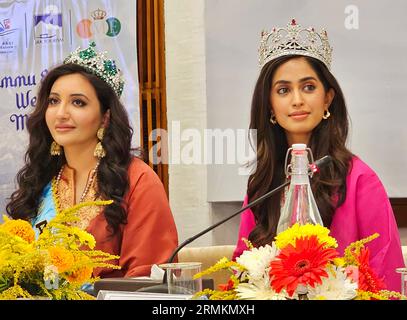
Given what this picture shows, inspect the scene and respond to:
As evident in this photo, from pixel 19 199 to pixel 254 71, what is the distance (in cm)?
147

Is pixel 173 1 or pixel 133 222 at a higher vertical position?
pixel 173 1

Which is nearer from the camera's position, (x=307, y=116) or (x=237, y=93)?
(x=307, y=116)

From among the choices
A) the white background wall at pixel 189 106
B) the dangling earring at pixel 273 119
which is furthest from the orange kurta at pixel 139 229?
the white background wall at pixel 189 106

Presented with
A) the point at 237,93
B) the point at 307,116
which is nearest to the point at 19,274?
the point at 307,116

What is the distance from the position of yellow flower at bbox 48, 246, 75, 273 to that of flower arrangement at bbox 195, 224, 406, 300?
0.86 feet

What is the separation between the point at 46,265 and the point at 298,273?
0.42 m

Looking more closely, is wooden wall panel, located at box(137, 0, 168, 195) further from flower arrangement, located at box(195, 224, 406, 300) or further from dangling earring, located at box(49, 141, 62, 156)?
flower arrangement, located at box(195, 224, 406, 300)

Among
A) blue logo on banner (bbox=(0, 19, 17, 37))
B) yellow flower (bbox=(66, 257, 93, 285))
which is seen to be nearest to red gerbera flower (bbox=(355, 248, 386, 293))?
yellow flower (bbox=(66, 257, 93, 285))

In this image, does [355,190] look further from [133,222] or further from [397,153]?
[397,153]

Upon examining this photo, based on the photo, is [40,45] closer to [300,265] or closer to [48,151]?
[48,151]

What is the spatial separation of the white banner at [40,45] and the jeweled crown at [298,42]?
134 cm
